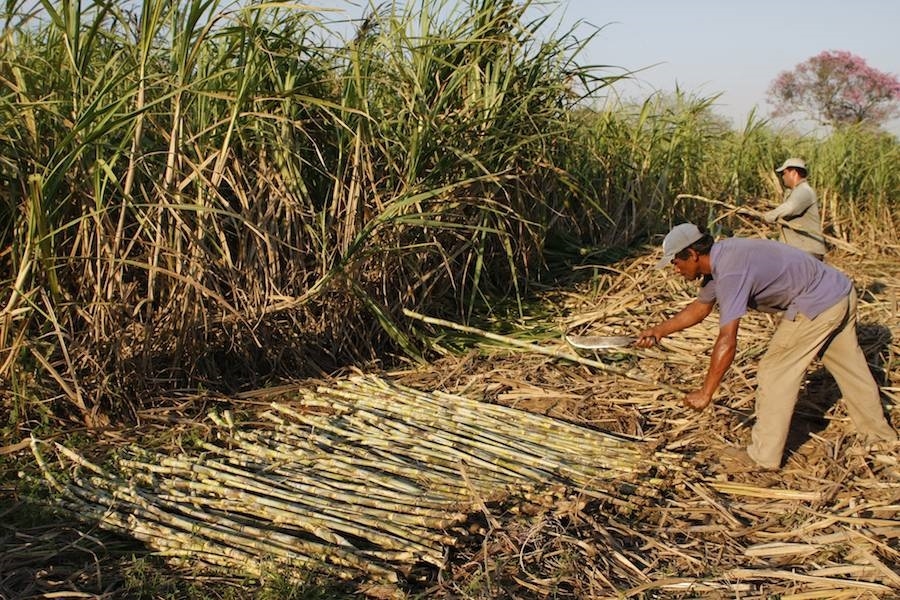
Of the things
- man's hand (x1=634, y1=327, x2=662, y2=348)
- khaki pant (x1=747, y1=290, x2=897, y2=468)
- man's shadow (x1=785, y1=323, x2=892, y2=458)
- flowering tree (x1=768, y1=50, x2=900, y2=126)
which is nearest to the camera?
khaki pant (x1=747, y1=290, x2=897, y2=468)

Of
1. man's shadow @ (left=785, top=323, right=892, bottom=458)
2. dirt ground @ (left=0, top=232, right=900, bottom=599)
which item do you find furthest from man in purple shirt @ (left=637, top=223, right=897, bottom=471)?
man's shadow @ (left=785, top=323, right=892, bottom=458)

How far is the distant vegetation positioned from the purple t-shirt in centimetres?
126

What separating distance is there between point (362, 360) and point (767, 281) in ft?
6.72

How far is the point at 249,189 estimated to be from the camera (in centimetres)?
379

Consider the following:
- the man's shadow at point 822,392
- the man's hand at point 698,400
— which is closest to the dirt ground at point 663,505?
the man's shadow at point 822,392

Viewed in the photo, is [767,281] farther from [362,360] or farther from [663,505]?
[362,360]

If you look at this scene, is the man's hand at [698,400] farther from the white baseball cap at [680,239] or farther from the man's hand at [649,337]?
the white baseball cap at [680,239]

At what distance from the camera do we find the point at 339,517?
2.63 metres

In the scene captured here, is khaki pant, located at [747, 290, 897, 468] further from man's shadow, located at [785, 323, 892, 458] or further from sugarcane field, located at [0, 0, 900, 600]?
man's shadow, located at [785, 323, 892, 458]

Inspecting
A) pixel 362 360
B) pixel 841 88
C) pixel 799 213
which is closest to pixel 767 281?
pixel 362 360

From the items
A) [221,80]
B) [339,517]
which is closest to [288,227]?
[221,80]

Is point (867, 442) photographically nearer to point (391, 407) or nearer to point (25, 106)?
point (391, 407)

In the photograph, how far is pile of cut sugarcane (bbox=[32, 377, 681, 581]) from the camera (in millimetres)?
2467

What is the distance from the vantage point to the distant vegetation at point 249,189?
321 centimetres
